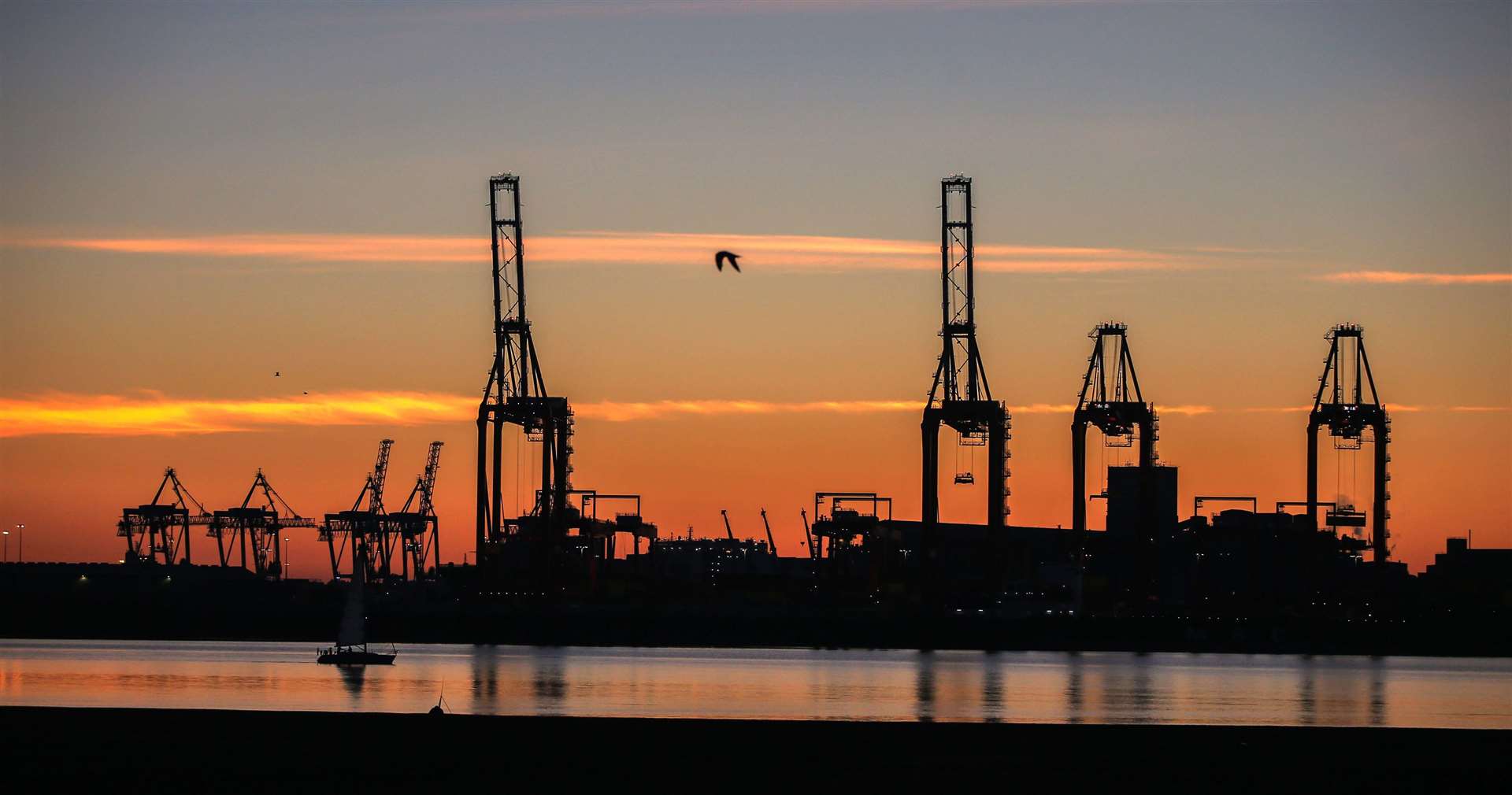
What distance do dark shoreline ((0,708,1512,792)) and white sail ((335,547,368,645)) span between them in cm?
6120

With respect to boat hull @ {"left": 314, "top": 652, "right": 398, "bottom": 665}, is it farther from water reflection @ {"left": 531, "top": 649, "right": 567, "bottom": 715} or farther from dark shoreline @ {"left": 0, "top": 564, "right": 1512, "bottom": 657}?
dark shoreline @ {"left": 0, "top": 564, "right": 1512, "bottom": 657}

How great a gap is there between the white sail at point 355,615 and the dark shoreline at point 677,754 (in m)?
61.2

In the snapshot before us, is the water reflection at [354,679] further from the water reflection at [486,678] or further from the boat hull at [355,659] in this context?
the water reflection at [486,678]

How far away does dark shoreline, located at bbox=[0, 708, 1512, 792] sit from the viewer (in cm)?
3625

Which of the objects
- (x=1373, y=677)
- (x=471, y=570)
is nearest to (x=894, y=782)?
(x=1373, y=677)

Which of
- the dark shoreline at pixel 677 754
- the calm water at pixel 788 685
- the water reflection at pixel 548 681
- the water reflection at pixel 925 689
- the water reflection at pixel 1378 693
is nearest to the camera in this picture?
the dark shoreline at pixel 677 754

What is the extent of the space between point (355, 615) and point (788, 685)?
33.7 m

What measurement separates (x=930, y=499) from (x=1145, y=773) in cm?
10145

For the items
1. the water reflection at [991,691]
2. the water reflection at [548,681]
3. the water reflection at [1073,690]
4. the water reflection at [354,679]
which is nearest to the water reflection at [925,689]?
the water reflection at [991,691]

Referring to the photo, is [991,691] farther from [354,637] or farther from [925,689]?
[354,637]

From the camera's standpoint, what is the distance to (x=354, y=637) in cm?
11125

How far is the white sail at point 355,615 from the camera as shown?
11004cm

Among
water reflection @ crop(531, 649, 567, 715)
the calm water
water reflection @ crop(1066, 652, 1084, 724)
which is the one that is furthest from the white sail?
water reflection @ crop(1066, 652, 1084, 724)

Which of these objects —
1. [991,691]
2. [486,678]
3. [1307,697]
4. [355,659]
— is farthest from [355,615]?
[1307,697]
